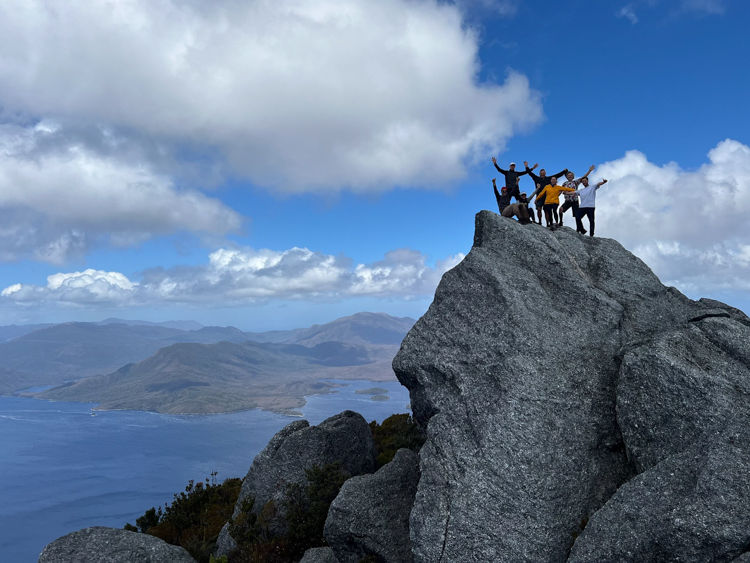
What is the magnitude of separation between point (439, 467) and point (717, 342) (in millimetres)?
11054

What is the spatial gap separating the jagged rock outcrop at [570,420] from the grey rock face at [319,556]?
584 cm

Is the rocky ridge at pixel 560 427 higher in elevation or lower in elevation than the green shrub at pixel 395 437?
higher

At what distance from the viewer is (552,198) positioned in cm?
2447

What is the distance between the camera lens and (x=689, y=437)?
41.1 feet

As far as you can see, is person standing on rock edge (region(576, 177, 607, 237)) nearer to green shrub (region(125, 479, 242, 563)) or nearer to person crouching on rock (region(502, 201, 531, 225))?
person crouching on rock (region(502, 201, 531, 225))

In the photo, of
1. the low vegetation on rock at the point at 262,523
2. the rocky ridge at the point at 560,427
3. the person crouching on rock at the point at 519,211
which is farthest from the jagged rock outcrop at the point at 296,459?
the person crouching on rock at the point at 519,211

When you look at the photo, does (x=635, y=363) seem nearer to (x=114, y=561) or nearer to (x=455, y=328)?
(x=455, y=328)

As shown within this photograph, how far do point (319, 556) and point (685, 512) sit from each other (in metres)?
13.3

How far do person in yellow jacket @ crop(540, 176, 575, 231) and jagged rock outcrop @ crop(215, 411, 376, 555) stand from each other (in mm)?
16720

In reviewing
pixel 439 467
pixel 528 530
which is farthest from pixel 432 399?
pixel 528 530

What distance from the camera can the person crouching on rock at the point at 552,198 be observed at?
79.6 feet

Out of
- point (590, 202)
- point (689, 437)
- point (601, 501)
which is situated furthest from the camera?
point (590, 202)

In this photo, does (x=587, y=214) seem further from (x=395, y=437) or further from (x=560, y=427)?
(x=395, y=437)

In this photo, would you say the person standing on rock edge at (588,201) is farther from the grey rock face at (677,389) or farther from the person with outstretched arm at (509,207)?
the grey rock face at (677,389)
